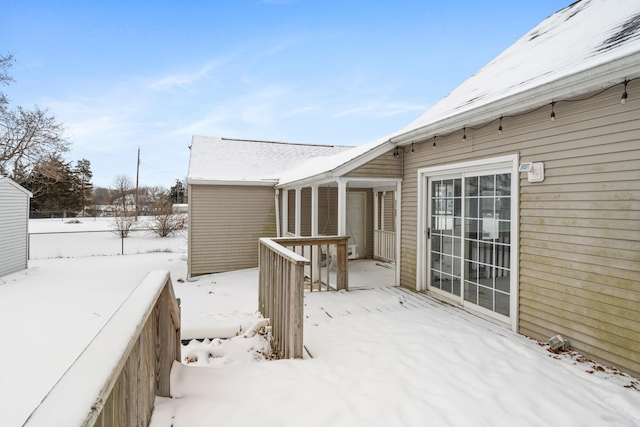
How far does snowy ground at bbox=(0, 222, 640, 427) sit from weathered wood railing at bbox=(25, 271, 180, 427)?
0.31 metres

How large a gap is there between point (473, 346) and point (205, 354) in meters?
2.78

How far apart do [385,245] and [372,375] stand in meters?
7.43

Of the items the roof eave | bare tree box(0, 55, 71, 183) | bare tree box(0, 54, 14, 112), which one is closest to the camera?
the roof eave

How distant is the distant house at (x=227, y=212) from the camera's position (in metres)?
10.1

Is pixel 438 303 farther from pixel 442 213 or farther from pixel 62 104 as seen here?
pixel 62 104

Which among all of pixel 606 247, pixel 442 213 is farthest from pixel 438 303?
pixel 606 247

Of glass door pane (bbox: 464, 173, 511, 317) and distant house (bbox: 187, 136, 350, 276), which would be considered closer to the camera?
glass door pane (bbox: 464, 173, 511, 317)

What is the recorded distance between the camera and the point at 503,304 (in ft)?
14.0

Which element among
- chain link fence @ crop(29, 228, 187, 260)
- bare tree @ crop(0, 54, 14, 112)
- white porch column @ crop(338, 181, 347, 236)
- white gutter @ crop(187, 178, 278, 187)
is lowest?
chain link fence @ crop(29, 228, 187, 260)

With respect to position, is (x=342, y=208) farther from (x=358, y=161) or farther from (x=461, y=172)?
(x=461, y=172)

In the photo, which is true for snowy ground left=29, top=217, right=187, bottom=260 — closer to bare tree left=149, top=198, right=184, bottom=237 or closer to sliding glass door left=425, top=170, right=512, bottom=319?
bare tree left=149, top=198, right=184, bottom=237

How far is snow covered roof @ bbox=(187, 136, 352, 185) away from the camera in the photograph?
407 inches

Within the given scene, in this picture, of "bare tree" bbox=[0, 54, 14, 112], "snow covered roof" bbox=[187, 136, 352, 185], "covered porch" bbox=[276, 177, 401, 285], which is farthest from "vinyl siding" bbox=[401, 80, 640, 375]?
"bare tree" bbox=[0, 54, 14, 112]

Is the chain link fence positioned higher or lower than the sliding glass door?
lower
